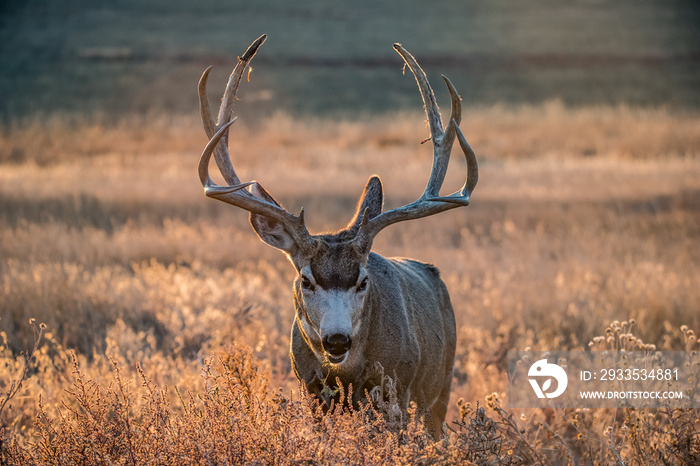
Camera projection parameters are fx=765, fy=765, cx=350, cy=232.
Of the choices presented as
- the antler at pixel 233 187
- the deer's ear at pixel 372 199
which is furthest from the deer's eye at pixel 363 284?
the deer's ear at pixel 372 199

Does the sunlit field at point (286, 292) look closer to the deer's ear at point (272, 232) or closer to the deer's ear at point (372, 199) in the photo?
the deer's ear at point (272, 232)

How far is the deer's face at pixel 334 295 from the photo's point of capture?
4534mm

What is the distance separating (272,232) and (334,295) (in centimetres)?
75

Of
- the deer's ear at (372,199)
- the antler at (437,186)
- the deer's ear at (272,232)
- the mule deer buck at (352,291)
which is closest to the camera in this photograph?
the mule deer buck at (352,291)

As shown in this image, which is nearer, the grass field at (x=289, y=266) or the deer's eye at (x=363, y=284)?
the grass field at (x=289, y=266)

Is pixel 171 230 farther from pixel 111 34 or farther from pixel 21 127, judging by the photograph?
pixel 111 34

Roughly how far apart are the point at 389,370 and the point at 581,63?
53.2 metres

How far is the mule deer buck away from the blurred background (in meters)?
33.5

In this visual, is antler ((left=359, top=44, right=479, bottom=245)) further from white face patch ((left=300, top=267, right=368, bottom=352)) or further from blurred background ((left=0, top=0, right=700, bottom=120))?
blurred background ((left=0, top=0, right=700, bottom=120))

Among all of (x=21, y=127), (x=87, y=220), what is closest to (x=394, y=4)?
(x=21, y=127)

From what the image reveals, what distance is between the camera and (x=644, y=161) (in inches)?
868

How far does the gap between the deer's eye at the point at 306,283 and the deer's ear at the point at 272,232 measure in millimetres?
334

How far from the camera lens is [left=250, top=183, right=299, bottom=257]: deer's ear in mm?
5199

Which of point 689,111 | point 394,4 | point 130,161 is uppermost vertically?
point 394,4
